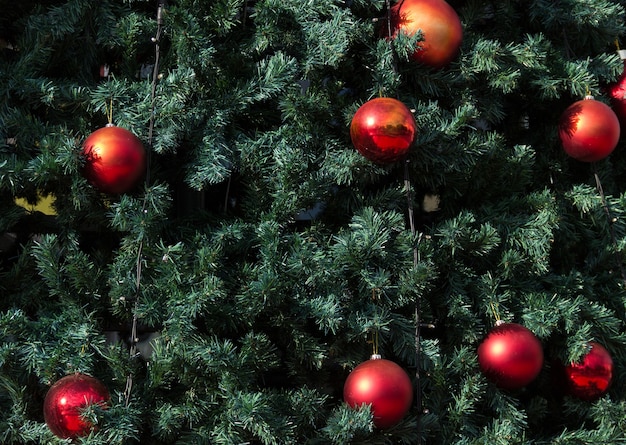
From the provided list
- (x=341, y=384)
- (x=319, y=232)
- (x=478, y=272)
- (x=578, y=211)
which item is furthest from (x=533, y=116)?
(x=341, y=384)

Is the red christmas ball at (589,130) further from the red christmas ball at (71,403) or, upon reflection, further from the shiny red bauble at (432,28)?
the red christmas ball at (71,403)

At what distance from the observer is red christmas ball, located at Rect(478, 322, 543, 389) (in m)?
1.23

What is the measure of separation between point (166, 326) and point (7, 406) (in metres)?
0.28

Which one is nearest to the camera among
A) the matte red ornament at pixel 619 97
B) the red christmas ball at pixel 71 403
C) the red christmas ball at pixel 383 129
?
the red christmas ball at pixel 71 403

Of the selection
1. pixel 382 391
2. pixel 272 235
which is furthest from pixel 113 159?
pixel 382 391

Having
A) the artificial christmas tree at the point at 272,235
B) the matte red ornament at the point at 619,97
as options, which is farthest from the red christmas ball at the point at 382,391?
the matte red ornament at the point at 619,97

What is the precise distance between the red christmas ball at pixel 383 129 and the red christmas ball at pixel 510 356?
1.12 feet

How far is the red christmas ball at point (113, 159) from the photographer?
114cm

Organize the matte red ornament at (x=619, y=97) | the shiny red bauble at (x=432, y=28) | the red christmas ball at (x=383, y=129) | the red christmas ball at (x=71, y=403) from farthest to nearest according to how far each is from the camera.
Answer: the matte red ornament at (x=619, y=97) → the shiny red bauble at (x=432, y=28) → the red christmas ball at (x=383, y=129) → the red christmas ball at (x=71, y=403)

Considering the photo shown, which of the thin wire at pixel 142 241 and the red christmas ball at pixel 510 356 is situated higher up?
the thin wire at pixel 142 241

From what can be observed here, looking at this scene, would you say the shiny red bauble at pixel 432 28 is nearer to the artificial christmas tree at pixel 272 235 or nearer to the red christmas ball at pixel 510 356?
the artificial christmas tree at pixel 272 235

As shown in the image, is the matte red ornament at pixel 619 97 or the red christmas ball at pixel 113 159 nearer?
the red christmas ball at pixel 113 159

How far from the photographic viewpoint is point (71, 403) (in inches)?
41.6

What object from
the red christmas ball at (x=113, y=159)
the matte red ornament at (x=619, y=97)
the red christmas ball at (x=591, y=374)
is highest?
the red christmas ball at (x=113, y=159)
